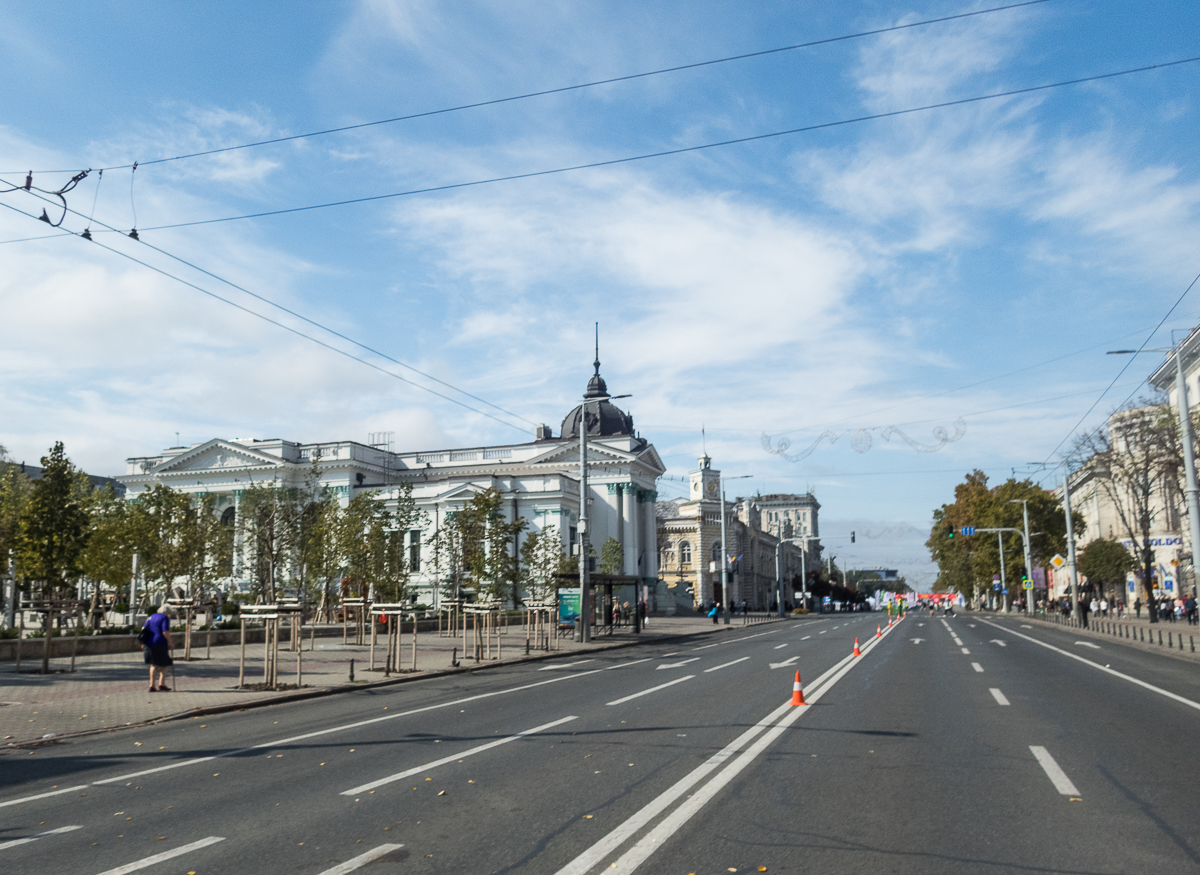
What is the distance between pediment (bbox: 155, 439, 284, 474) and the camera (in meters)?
82.4

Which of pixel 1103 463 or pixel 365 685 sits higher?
pixel 1103 463

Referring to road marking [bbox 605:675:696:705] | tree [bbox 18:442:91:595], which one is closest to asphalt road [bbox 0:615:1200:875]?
road marking [bbox 605:675:696:705]

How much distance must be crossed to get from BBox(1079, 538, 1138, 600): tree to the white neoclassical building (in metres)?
38.3

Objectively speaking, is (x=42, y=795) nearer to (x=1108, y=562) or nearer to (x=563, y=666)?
(x=563, y=666)

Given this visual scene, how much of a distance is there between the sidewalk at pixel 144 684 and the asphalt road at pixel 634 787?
1.27 meters

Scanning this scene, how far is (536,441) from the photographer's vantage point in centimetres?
9444

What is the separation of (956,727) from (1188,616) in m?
50.0

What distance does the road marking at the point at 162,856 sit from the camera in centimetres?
614

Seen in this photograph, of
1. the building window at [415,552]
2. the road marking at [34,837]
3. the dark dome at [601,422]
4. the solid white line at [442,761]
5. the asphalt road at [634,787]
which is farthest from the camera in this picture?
the dark dome at [601,422]

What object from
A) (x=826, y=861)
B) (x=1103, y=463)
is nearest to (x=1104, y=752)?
(x=826, y=861)

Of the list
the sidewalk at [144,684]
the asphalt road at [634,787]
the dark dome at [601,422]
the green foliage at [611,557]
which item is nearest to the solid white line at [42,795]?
the asphalt road at [634,787]

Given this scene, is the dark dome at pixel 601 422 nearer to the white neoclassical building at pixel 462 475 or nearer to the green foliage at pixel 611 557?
the white neoclassical building at pixel 462 475

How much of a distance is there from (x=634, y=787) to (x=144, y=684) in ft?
48.4

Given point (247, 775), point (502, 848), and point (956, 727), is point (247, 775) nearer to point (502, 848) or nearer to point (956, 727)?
point (502, 848)
